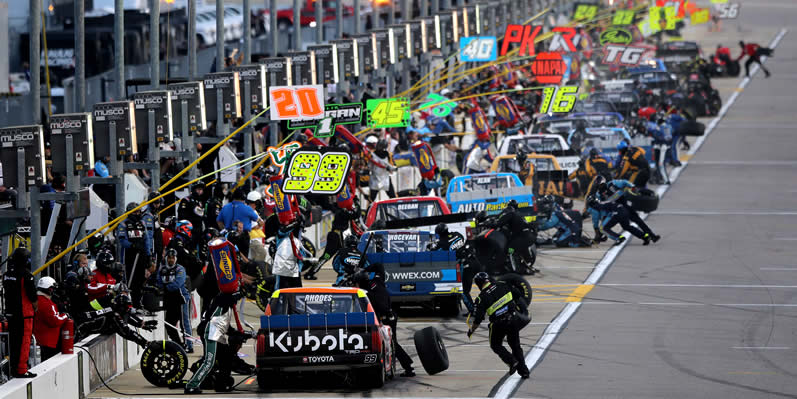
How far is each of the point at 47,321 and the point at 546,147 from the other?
794 inches

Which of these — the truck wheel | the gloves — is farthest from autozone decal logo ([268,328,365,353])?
the gloves

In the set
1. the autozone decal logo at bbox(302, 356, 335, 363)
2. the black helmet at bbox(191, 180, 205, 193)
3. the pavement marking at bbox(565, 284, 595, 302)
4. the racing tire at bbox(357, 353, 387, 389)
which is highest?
the black helmet at bbox(191, 180, 205, 193)

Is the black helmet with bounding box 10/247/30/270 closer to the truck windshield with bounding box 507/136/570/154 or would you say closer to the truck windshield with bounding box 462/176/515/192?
the truck windshield with bounding box 462/176/515/192

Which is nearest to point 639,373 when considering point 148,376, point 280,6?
point 148,376

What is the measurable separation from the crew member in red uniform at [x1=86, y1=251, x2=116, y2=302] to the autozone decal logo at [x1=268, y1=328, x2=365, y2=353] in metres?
2.45

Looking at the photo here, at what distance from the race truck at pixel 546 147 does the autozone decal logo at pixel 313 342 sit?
17.9 m

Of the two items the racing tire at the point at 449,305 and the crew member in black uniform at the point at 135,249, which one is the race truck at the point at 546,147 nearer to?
the racing tire at the point at 449,305

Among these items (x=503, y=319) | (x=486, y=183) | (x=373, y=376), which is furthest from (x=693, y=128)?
(x=373, y=376)

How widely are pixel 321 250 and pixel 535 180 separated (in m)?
5.12

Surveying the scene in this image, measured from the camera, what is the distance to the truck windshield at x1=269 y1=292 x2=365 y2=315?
1853 centimetres

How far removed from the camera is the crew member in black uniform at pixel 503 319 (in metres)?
18.8

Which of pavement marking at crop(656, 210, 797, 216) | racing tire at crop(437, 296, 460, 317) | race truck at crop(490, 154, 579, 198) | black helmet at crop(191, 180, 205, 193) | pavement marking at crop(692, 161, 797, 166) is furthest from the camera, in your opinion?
pavement marking at crop(692, 161, 797, 166)

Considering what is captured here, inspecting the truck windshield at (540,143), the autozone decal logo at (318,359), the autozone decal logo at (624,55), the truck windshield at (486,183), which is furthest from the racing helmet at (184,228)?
the autozone decal logo at (624,55)

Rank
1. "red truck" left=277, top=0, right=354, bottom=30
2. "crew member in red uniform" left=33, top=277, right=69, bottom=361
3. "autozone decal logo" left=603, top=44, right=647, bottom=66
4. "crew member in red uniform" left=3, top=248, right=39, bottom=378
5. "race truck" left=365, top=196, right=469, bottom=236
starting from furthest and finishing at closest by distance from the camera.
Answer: "red truck" left=277, top=0, right=354, bottom=30 < "autozone decal logo" left=603, top=44, right=647, bottom=66 < "race truck" left=365, top=196, right=469, bottom=236 < "crew member in red uniform" left=33, top=277, right=69, bottom=361 < "crew member in red uniform" left=3, top=248, right=39, bottom=378
